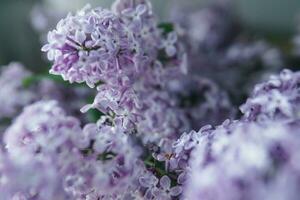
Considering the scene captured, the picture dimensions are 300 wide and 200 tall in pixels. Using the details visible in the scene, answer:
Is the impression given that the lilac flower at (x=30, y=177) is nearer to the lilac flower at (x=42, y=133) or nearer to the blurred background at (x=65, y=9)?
the lilac flower at (x=42, y=133)

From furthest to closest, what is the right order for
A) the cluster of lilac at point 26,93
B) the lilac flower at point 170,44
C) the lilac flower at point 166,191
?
the cluster of lilac at point 26,93
the lilac flower at point 170,44
the lilac flower at point 166,191

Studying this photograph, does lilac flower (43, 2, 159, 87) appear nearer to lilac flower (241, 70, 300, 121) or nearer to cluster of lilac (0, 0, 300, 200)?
cluster of lilac (0, 0, 300, 200)

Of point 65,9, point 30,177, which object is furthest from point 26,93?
point 65,9

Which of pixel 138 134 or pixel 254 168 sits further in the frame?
pixel 138 134

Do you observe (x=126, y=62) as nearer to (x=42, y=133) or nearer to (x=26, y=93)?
(x=42, y=133)

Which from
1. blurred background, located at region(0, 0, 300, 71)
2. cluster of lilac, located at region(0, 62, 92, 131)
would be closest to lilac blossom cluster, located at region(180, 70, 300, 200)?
cluster of lilac, located at region(0, 62, 92, 131)

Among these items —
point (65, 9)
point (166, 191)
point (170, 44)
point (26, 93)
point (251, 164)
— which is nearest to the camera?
point (251, 164)

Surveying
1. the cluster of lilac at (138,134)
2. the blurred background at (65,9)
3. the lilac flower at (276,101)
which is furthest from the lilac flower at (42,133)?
the blurred background at (65,9)

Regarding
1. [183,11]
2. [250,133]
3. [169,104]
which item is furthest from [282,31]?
[250,133]
